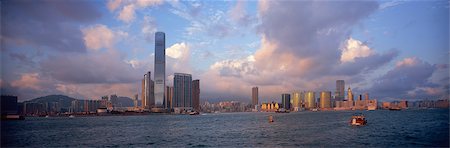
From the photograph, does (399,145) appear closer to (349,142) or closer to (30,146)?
(349,142)

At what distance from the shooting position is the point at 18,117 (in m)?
200

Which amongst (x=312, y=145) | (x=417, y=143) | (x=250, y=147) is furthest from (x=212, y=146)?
(x=417, y=143)

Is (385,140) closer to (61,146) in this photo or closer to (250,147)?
(250,147)

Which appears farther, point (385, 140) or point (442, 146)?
point (385, 140)

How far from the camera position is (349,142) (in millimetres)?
55781

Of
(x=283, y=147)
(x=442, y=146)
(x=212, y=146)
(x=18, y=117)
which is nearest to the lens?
(x=442, y=146)

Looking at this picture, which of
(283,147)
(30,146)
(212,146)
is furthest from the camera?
(30,146)

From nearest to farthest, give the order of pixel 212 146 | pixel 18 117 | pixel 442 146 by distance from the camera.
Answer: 1. pixel 442 146
2. pixel 212 146
3. pixel 18 117

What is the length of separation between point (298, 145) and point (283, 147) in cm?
314

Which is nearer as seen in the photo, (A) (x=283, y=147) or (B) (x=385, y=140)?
(A) (x=283, y=147)

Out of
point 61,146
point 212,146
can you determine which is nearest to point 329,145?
point 212,146

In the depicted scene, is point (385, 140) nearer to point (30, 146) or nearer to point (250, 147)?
point (250, 147)

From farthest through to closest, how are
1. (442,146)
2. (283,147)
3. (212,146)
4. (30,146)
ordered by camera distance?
(30,146) → (212,146) → (283,147) → (442,146)

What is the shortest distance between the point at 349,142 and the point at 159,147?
3276 cm
